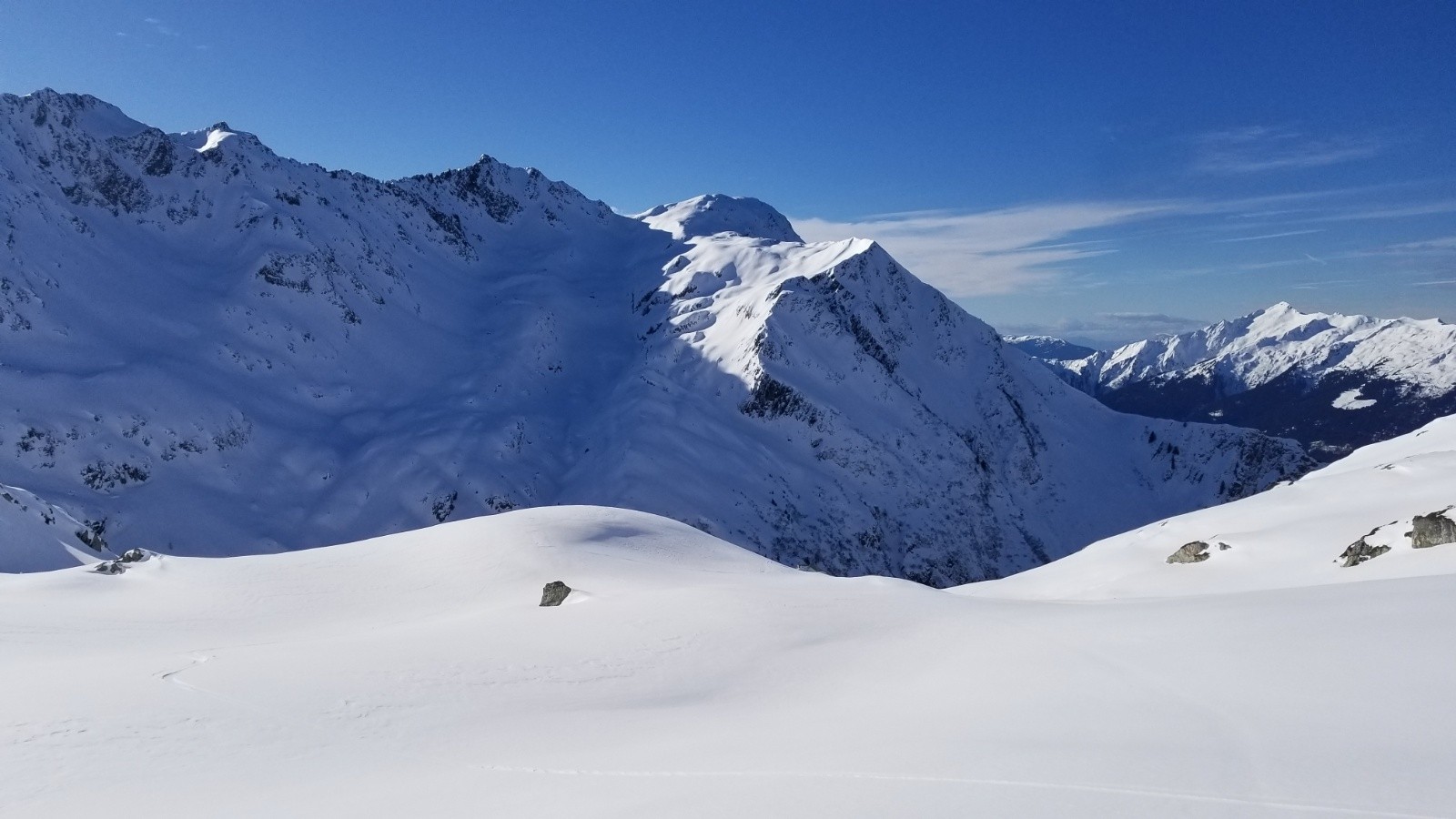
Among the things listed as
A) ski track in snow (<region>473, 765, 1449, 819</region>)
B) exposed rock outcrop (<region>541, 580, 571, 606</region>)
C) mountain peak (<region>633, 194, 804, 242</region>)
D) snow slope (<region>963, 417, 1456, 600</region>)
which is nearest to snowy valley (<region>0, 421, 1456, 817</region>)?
ski track in snow (<region>473, 765, 1449, 819</region>)

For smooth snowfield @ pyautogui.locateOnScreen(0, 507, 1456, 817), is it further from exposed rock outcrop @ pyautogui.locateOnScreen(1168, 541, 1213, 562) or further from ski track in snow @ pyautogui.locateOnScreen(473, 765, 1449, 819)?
exposed rock outcrop @ pyautogui.locateOnScreen(1168, 541, 1213, 562)

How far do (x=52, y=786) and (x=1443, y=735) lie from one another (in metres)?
14.8

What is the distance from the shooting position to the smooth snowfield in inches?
273

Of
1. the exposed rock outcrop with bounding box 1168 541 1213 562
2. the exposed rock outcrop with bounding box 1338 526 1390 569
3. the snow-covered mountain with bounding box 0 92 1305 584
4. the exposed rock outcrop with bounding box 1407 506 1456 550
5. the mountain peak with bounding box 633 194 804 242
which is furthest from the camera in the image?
the mountain peak with bounding box 633 194 804 242

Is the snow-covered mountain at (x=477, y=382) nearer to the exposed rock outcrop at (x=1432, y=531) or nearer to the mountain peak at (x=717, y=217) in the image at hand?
the mountain peak at (x=717, y=217)

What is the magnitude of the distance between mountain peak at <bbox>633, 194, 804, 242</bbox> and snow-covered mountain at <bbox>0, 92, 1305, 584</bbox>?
1838cm

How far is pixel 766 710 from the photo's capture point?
11.6 m

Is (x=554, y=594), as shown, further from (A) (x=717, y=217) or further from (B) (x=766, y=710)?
(A) (x=717, y=217)

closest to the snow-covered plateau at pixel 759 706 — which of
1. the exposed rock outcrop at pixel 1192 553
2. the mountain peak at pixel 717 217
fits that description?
the exposed rock outcrop at pixel 1192 553

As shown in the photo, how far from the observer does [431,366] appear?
3639 inches

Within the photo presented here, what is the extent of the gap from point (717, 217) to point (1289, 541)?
153 metres

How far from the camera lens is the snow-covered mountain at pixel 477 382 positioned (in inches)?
2544

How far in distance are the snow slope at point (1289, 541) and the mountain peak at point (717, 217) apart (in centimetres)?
12294

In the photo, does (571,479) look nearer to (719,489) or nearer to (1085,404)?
(719,489)
